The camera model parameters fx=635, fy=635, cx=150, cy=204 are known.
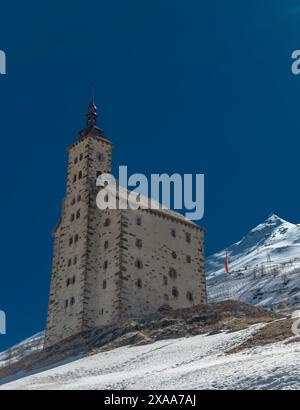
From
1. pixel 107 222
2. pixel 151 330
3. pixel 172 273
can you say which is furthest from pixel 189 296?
pixel 151 330

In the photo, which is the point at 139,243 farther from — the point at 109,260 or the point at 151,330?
the point at 151,330

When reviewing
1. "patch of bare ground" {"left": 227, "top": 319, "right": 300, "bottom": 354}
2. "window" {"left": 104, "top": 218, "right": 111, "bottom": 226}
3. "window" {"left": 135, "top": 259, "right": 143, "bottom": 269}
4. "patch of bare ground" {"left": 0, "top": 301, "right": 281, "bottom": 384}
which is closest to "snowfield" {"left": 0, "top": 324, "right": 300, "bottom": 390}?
"patch of bare ground" {"left": 227, "top": 319, "right": 300, "bottom": 354}

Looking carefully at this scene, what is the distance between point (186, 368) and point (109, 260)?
28.0m

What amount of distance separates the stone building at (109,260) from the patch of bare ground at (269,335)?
20.9 metres

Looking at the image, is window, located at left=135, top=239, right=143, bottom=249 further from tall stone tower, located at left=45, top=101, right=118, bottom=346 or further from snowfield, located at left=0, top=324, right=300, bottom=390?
snowfield, located at left=0, top=324, right=300, bottom=390

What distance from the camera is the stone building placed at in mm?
50500

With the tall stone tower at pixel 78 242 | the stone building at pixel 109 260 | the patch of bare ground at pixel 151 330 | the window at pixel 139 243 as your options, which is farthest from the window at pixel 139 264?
the patch of bare ground at pixel 151 330

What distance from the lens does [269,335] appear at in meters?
27.6

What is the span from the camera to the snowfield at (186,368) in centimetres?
1895

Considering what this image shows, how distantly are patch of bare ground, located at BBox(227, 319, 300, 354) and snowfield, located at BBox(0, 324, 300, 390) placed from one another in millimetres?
616
